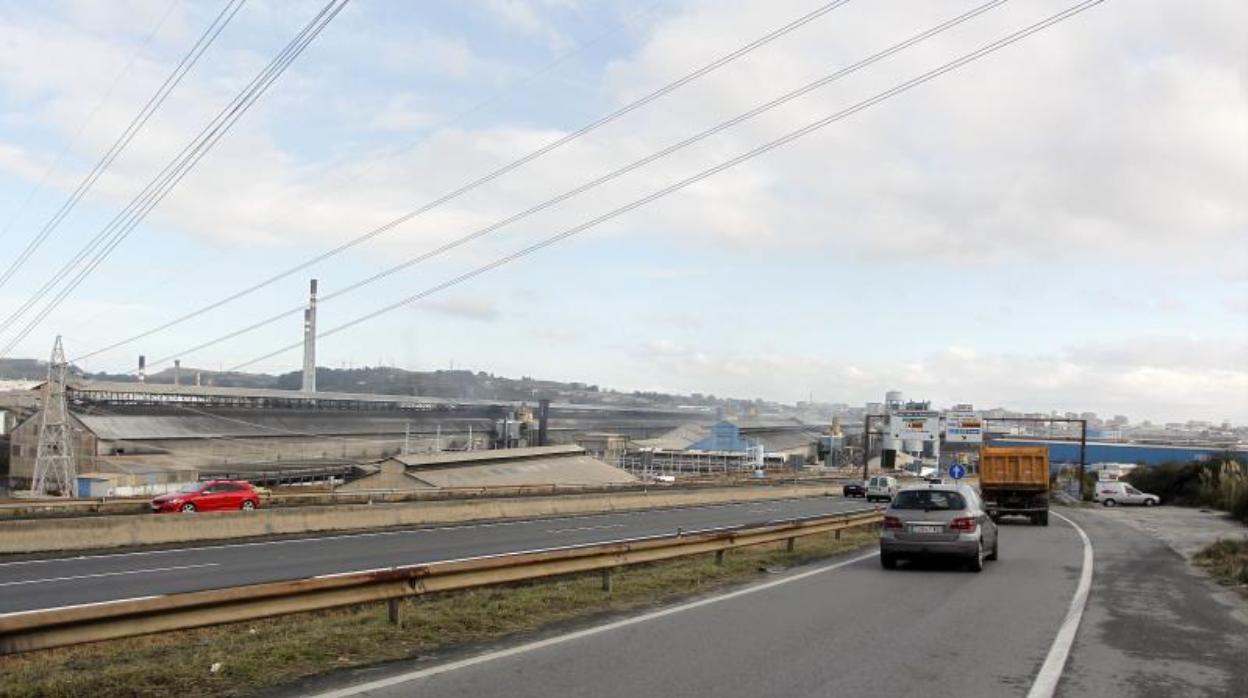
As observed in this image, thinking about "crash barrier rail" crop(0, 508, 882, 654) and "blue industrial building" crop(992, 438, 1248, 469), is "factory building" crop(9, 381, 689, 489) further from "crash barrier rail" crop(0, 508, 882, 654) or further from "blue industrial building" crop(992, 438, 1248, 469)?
"crash barrier rail" crop(0, 508, 882, 654)

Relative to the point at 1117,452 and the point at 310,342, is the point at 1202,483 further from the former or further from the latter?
the point at 310,342

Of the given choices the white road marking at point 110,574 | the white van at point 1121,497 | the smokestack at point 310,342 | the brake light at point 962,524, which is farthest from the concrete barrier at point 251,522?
the smokestack at point 310,342

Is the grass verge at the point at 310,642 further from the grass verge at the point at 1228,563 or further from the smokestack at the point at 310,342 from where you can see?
the smokestack at the point at 310,342

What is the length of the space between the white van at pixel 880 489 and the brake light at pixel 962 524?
134 ft

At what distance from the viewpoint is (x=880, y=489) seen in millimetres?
57781

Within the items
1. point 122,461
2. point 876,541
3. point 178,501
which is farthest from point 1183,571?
point 122,461

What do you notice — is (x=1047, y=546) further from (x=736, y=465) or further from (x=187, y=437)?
(x=736, y=465)

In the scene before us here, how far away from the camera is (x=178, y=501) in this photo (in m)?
33.3

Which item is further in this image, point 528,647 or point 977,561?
point 977,561

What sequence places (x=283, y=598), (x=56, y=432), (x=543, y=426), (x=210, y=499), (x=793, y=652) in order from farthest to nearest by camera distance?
(x=543, y=426) → (x=56, y=432) → (x=210, y=499) → (x=793, y=652) → (x=283, y=598)

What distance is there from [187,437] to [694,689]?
11003 cm

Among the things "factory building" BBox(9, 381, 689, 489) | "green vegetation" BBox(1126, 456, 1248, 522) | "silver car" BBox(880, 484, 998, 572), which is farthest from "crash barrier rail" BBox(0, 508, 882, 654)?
"factory building" BBox(9, 381, 689, 489)

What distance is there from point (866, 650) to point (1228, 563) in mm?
13425

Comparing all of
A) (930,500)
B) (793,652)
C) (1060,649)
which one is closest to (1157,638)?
(1060,649)
